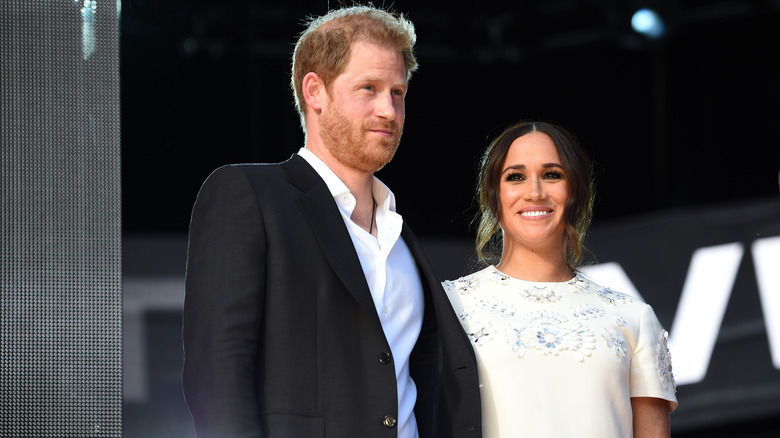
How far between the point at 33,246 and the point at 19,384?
0.96ft

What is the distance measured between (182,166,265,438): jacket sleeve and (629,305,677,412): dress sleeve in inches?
41.9

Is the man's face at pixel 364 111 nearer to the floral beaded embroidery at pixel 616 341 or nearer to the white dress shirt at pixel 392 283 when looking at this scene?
the white dress shirt at pixel 392 283

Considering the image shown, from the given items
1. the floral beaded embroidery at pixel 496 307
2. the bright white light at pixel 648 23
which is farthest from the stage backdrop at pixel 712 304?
the floral beaded embroidery at pixel 496 307

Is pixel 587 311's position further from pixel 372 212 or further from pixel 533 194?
pixel 372 212

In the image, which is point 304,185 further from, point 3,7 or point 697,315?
point 697,315

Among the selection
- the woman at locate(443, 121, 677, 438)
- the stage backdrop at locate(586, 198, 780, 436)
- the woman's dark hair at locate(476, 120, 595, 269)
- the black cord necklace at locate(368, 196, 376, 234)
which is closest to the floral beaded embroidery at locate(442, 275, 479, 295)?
the woman at locate(443, 121, 677, 438)

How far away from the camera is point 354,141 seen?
2158 millimetres

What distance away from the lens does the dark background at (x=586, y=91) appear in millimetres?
4961

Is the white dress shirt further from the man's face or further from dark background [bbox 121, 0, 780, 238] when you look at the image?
dark background [bbox 121, 0, 780, 238]

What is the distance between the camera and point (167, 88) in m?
3.86

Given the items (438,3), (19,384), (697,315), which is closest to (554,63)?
(438,3)

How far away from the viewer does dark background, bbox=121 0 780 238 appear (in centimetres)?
496

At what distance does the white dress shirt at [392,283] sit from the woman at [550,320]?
35cm

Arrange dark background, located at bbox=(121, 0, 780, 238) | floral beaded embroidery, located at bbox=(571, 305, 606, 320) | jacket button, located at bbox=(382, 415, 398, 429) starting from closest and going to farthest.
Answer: jacket button, located at bbox=(382, 415, 398, 429) → floral beaded embroidery, located at bbox=(571, 305, 606, 320) → dark background, located at bbox=(121, 0, 780, 238)
